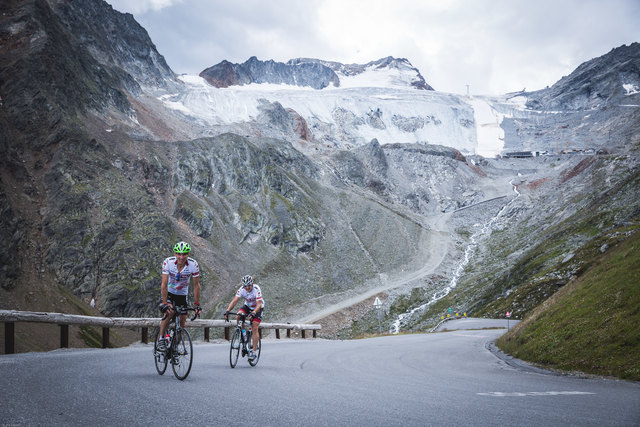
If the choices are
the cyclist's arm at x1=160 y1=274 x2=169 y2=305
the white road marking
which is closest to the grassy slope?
the white road marking

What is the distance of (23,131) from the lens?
2539 inches

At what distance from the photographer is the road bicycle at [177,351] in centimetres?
933

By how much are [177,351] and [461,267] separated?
91.1 meters

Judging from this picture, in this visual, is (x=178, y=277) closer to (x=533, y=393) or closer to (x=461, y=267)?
(x=533, y=393)

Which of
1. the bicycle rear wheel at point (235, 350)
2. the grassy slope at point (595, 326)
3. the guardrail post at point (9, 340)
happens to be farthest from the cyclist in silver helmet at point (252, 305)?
the grassy slope at point (595, 326)

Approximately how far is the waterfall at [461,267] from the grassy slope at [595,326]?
147ft

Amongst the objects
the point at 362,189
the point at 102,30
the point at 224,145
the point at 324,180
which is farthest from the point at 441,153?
the point at 102,30

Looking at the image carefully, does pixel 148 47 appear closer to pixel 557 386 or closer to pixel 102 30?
pixel 102 30

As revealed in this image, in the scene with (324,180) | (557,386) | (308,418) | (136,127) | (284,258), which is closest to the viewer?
(308,418)

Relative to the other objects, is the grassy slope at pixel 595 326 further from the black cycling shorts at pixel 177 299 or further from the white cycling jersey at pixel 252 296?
the black cycling shorts at pixel 177 299

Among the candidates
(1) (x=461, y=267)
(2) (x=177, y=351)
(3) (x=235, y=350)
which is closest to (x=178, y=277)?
(2) (x=177, y=351)

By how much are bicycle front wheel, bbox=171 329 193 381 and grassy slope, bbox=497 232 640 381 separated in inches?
401

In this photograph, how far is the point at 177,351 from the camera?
31.4ft

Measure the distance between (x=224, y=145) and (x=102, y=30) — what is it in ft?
277
